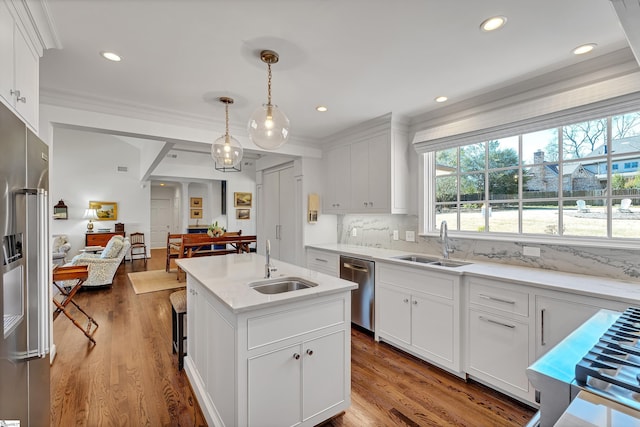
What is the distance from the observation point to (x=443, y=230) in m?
2.99

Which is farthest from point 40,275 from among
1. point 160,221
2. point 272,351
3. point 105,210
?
point 160,221

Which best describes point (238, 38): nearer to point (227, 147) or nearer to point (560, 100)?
point (227, 147)

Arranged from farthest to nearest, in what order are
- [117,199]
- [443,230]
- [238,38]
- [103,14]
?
[117,199] < [443,230] < [238,38] < [103,14]

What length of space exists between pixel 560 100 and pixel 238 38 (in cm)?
247

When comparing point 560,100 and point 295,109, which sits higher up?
point 295,109

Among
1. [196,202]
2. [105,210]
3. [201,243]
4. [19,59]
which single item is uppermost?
[19,59]

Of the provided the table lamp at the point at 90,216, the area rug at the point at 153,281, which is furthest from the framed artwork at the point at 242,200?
the table lamp at the point at 90,216

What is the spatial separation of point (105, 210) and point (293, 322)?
8.87 m

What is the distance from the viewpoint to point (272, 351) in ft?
5.31

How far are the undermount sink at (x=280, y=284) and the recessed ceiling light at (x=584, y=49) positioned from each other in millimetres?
2417

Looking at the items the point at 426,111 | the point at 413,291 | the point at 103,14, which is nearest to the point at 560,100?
the point at 426,111

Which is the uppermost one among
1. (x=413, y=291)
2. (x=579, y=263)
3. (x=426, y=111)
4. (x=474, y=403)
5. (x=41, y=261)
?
(x=426, y=111)

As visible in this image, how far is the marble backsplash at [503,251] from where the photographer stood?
2109mm

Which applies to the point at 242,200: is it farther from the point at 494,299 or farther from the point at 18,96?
the point at 494,299
